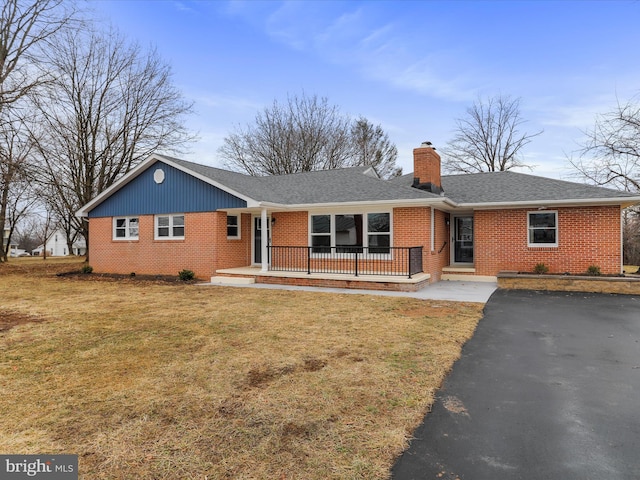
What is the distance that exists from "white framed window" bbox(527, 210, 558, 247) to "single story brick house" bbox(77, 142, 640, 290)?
0.03 metres

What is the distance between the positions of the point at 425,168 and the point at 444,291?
16.3 feet

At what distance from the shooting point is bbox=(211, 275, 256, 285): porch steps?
513 inches

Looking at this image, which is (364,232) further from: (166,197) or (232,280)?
(166,197)

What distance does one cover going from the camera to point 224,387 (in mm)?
3949

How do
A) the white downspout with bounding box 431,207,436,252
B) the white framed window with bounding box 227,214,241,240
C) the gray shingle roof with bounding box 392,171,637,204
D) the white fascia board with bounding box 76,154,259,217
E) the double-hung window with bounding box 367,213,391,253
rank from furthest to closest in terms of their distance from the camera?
the white framed window with bounding box 227,214,241,240 < the white fascia board with bounding box 76,154,259,217 < the double-hung window with bounding box 367,213,391,253 < the white downspout with bounding box 431,207,436,252 < the gray shingle roof with bounding box 392,171,637,204

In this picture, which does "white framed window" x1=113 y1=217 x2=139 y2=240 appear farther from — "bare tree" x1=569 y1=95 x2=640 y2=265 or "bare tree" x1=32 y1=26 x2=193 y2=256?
"bare tree" x1=569 y1=95 x2=640 y2=265

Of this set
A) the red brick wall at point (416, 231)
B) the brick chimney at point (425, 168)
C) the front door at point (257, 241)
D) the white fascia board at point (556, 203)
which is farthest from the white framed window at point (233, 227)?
the white fascia board at point (556, 203)

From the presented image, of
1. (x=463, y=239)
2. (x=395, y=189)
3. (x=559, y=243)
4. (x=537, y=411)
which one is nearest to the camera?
(x=537, y=411)

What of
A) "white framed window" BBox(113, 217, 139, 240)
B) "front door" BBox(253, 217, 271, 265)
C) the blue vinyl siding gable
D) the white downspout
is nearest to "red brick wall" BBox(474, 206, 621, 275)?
the white downspout

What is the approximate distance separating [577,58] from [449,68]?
174 inches

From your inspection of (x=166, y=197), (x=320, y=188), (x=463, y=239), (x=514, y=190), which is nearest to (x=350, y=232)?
(x=320, y=188)

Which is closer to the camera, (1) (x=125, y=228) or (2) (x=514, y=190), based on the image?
(2) (x=514, y=190)

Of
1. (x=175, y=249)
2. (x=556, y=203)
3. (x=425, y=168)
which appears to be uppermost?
(x=425, y=168)

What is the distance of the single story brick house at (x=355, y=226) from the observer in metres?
12.0
